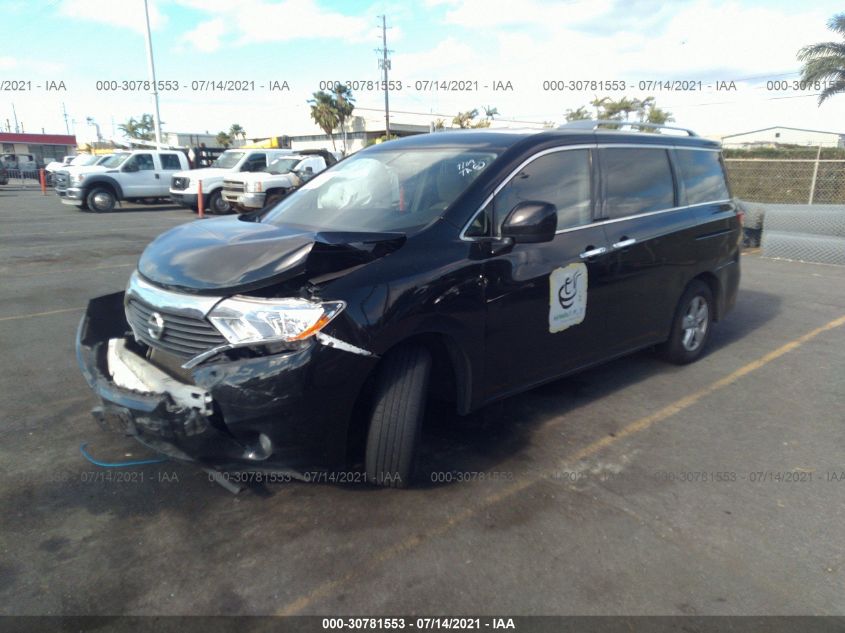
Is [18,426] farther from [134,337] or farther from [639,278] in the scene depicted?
[639,278]

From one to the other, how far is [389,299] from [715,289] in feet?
12.2

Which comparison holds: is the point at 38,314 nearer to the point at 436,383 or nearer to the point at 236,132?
the point at 436,383

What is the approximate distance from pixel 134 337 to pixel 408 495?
1766mm

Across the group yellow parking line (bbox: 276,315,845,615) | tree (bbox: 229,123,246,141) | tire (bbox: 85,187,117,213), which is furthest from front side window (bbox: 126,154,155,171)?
tree (bbox: 229,123,246,141)

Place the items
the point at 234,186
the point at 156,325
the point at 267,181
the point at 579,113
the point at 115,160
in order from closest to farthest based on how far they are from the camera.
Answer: the point at 156,325 → the point at 267,181 → the point at 234,186 → the point at 115,160 → the point at 579,113

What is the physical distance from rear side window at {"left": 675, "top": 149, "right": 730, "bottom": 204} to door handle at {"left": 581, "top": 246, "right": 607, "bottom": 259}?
4.83 feet

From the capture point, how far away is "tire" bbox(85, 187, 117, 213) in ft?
64.8

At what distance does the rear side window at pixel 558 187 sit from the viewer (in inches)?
147

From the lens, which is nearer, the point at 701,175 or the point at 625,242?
the point at 625,242

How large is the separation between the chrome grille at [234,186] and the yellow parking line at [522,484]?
1497cm

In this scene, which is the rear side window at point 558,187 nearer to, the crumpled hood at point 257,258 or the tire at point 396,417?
the crumpled hood at point 257,258

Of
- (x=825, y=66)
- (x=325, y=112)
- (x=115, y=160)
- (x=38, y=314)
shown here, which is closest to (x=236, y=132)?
(x=325, y=112)

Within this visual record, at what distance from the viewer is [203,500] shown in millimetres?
3250

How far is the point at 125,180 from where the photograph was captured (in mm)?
20484
